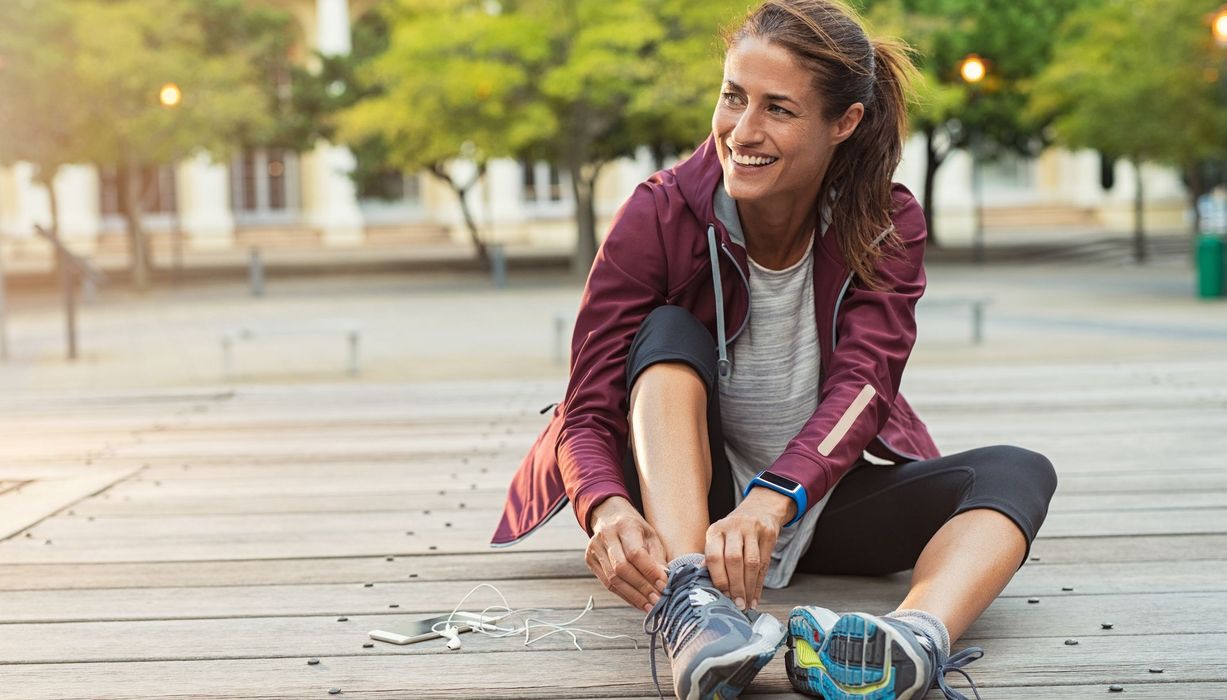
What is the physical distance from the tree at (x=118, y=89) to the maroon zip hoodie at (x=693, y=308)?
22.2 m

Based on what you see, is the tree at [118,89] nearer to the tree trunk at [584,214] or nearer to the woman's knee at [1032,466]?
the tree trunk at [584,214]

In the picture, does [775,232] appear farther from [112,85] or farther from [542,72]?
[112,85]

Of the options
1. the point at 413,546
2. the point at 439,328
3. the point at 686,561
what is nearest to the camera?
the point at 686,561

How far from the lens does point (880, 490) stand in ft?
10.8

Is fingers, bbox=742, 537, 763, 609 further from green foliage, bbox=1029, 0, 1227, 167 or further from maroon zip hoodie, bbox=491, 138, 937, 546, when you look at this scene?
green foliage, bbox=1029, 0, 1227, 167

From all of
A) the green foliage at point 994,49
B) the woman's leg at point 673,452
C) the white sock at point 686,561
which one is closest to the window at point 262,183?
the green foliage at point 994,49

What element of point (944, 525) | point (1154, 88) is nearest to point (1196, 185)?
point (1154, 88)

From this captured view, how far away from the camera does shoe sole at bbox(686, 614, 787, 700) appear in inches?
95.0

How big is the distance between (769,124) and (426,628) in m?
1.23

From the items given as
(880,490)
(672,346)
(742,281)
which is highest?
(742,281)

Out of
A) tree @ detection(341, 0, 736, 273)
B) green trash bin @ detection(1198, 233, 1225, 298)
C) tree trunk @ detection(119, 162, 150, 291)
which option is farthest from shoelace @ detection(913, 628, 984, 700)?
tree trunk @ detection(119, 162, 150, 291)

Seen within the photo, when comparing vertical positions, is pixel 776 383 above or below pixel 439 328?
above

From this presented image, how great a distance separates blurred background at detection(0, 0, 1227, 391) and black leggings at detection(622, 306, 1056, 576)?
22.4 ft

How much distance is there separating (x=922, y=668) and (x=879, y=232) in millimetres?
Result: 1038
